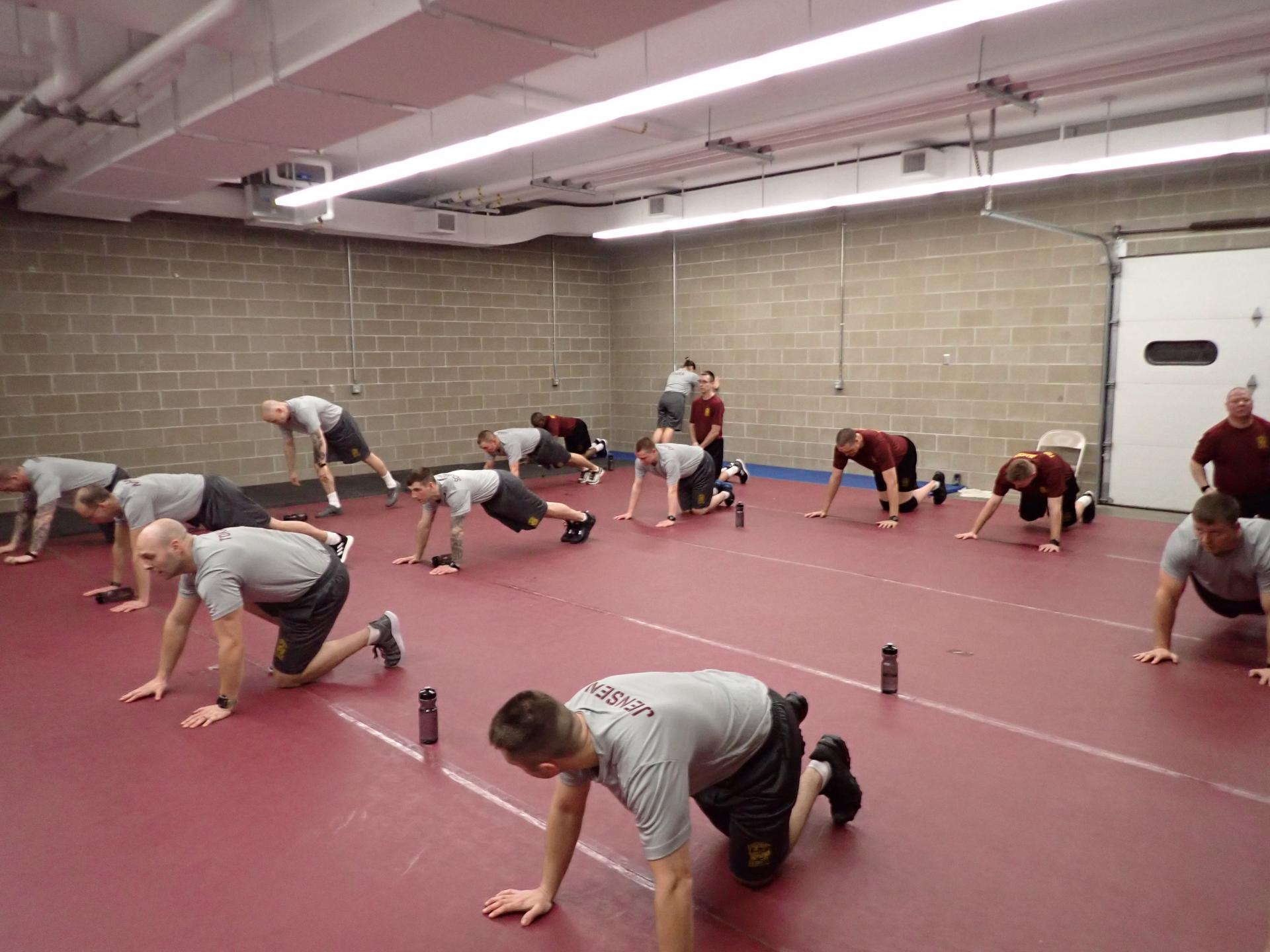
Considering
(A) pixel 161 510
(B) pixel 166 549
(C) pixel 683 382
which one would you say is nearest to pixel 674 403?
(C) pixel 683 382

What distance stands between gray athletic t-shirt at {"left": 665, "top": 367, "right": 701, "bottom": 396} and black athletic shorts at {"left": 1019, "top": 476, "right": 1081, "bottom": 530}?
4.48 m

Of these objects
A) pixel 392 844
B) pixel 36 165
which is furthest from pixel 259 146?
pixel 392 844

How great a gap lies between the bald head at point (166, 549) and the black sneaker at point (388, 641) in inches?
44.6

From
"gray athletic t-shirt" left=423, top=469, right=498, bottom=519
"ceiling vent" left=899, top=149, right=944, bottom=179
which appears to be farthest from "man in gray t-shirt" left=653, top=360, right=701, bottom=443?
"gray athletic t-shirt" left=423, top=469, right=498, bottom=519

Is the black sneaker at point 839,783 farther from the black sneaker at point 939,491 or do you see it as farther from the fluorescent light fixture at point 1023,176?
the black sneaker at point 939,491

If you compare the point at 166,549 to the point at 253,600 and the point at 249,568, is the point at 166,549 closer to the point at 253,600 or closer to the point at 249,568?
the point at 249,568

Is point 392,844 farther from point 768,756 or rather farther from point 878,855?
point 878,855

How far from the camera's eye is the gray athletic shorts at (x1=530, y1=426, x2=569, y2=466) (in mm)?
10328

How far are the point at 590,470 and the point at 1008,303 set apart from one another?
5.56 meters

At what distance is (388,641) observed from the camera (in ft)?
15.9

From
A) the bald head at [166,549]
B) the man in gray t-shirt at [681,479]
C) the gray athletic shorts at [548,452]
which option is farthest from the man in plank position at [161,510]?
the gray athletic shorts at [548,452]

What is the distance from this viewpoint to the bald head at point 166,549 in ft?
12.3

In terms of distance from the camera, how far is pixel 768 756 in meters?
2.70

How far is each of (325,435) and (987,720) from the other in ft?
25.2
